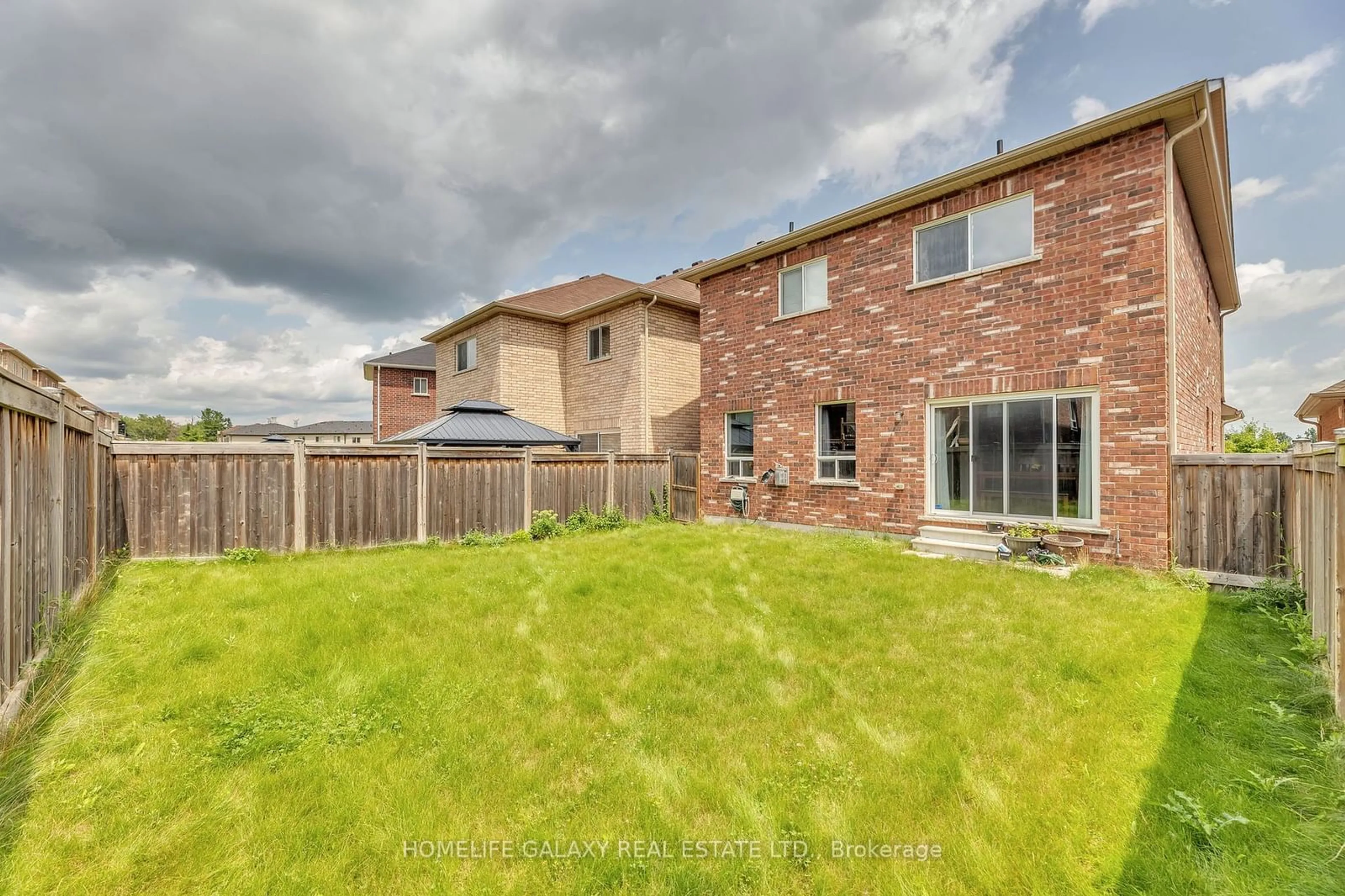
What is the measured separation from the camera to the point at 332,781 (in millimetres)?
2840

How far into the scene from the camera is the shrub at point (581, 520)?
1138 centimetres

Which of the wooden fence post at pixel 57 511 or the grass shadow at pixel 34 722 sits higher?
the wooden fence post at pixel 57 511

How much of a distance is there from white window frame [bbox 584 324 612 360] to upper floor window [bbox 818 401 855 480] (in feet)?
24.6

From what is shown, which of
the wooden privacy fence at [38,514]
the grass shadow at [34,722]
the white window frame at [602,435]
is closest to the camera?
the grass shadow at [34,722]

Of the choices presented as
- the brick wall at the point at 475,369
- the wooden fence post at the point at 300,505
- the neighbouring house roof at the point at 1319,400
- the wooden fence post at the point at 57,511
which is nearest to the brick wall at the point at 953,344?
the brick wall at the point at 475,369

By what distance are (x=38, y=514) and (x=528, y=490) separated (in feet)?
23.8

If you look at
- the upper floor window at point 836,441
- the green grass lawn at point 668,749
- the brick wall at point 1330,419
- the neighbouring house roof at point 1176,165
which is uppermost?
the neighbouring house roof at point 1176,165

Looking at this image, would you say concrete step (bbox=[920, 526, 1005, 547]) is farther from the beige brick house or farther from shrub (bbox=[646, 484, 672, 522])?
the beige brick house

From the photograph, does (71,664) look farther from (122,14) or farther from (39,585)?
(122,14)

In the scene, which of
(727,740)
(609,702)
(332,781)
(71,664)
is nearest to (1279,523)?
(727,740)

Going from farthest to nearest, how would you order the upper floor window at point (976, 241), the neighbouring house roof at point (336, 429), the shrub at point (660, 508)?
the neighbouring house roof at point (336, 429) → the shrub at point (660, 508) → the upper floor window at point (976, 241)

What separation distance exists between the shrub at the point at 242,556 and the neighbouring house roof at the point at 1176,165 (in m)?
11.0

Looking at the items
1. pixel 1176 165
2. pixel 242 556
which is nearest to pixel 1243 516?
pixel 1176 165

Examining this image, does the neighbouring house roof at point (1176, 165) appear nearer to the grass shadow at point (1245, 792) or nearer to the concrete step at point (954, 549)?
the concrete step at point (954, 549)
